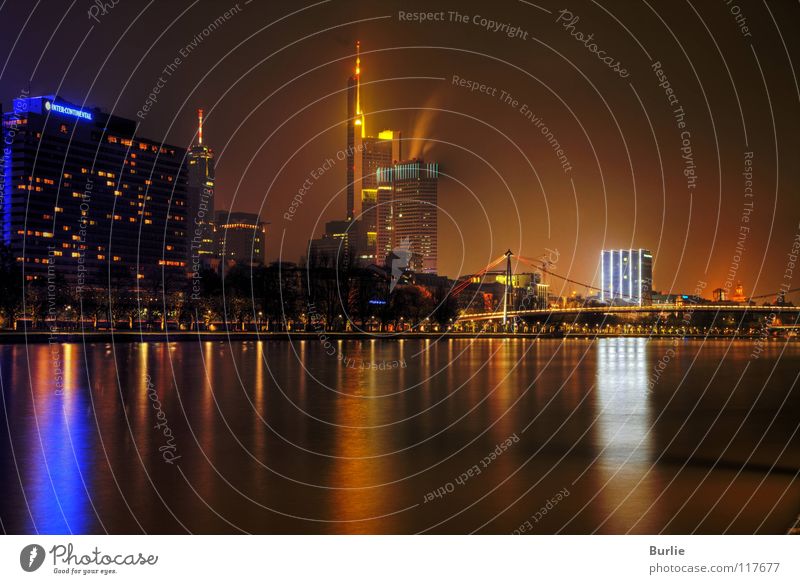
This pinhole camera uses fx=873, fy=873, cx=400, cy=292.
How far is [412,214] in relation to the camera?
160 metres

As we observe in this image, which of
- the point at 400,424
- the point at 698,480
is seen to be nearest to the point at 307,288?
the point at 400,424

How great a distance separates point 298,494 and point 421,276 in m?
173

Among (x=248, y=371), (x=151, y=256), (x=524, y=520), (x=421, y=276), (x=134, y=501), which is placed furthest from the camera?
(x=421, y=276)

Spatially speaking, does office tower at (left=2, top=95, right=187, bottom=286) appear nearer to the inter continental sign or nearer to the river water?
the inter continental sign

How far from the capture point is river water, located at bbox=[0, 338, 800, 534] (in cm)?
984

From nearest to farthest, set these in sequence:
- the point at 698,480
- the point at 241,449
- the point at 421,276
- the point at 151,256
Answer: the point at 698,480 < the point at 241,449 < the point at 151,256 < the point at 421,276

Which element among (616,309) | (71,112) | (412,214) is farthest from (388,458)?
(412,214)

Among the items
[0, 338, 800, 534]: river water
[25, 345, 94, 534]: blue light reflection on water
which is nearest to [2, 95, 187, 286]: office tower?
[25, 345, 94, 534]: blue light reflection on water

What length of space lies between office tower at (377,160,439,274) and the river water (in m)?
118

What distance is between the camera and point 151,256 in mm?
157375

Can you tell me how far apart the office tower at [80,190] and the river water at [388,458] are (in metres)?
91.9

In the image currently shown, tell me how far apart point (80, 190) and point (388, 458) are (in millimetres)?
115225
